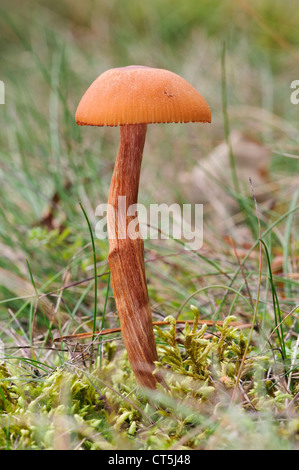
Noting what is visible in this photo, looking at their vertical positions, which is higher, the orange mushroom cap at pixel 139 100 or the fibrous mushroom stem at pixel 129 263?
the orange mushroom cap at pixel 139 100

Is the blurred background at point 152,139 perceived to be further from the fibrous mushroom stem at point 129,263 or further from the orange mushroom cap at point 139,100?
the orange mushroom cap at point 139,100

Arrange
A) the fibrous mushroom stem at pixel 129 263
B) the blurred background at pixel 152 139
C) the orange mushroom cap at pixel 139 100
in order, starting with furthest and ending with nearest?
the blurred background at pixel 152 139 < the fibrous mushroom stem at pixel 129 263 < the orange mushroom cap at pixel 139 100

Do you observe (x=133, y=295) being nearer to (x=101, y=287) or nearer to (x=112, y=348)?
(x=112, y=348)

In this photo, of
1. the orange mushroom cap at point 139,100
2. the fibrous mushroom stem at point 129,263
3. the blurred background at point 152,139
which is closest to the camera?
the orange mushroom cap at point 139,100

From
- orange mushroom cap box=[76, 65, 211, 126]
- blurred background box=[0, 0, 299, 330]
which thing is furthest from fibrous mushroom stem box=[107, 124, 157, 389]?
blurred background box=[0, 0, 299, 330]

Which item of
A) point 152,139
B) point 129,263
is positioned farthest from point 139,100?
point 152,139

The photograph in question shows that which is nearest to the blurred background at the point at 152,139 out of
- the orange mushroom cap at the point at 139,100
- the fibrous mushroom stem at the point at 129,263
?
the fibrous mushroom stem at the point at 129,263

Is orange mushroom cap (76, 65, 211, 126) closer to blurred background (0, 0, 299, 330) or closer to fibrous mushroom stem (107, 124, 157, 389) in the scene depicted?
fibrous mushroom stem (107, 124, 157, 389)
